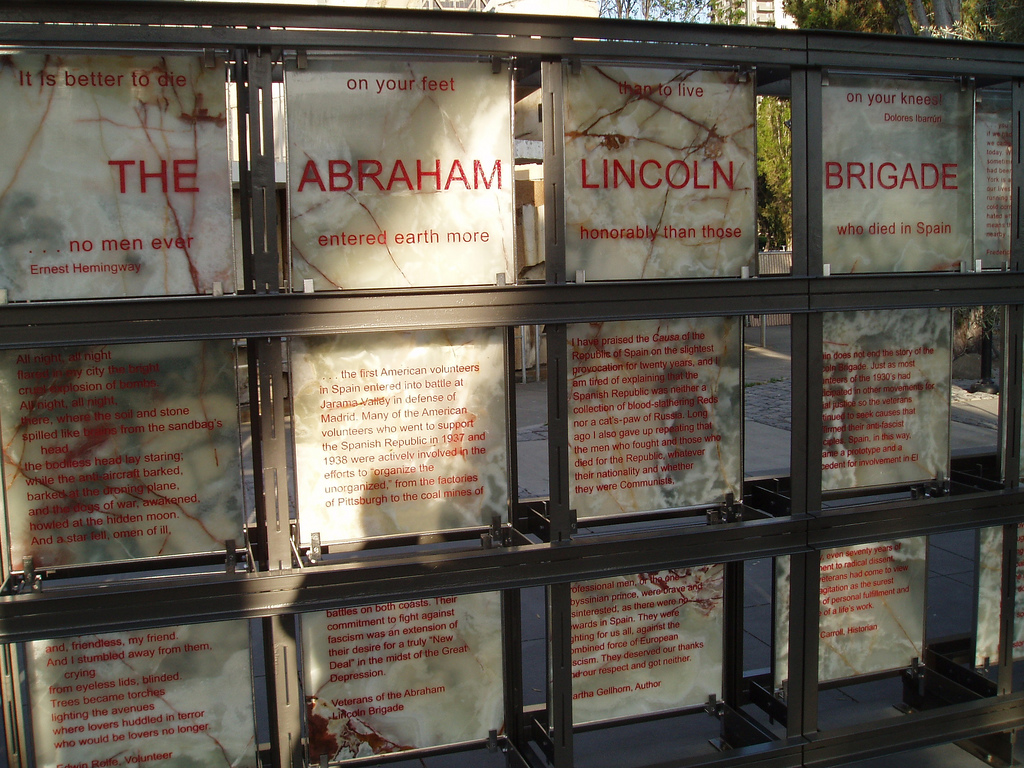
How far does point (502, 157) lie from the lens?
2.78 metres

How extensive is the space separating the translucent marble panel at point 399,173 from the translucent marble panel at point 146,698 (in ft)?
4.25

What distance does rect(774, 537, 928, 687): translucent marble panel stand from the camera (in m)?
3.31

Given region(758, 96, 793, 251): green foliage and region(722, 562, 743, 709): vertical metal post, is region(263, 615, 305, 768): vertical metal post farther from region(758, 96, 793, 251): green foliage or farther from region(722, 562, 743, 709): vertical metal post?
region(758, 96, 793, 251): green foliage

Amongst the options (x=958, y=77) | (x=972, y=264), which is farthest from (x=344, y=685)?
(x=958, y=77)

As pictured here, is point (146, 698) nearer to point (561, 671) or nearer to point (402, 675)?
point (402, 675)

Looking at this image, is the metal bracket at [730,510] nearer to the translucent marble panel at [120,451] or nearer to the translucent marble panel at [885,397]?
the translucent marble panel at [885,397]

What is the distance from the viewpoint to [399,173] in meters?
2.71

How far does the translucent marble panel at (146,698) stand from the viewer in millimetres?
2646

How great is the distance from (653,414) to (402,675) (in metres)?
1.33

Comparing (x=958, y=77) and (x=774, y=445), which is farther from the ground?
(x=958, y=77)

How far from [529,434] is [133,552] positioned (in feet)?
26.0

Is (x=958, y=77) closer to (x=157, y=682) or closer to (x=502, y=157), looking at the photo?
(x=502, y=157)

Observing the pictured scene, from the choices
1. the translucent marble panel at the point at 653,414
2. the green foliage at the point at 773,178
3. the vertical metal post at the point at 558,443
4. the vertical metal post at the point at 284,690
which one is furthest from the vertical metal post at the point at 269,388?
the green foliage at the point at 773,178

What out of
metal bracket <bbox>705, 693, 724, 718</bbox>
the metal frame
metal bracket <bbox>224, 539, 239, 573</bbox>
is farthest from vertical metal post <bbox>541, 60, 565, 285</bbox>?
metal bracket <bbox>705, 693, 724, 718</bbox>
